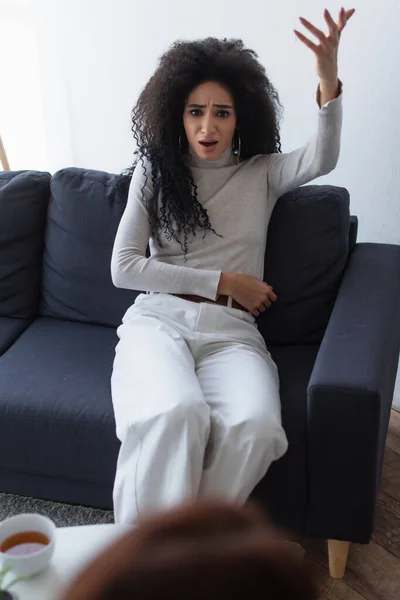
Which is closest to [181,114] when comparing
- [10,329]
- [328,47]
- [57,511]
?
[328,47]

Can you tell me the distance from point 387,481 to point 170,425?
79cm

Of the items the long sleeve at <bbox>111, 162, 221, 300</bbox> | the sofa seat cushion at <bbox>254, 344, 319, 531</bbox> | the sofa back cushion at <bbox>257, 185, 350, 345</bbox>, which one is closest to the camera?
the sofa seat cushion at <bbox>254, 344, 319, 531</bbox>

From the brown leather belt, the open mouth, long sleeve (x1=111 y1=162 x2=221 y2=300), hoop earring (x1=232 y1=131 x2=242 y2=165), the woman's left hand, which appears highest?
the woman's left hand

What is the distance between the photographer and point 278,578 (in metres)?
0.40

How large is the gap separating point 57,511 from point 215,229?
0.82m

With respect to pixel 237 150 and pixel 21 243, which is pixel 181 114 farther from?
pixel 21 243

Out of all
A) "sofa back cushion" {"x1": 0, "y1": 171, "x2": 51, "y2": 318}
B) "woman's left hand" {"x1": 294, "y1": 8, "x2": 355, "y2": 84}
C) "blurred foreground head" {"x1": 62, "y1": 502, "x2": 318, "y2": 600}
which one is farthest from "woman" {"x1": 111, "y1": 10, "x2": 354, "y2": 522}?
"blurred foreground head" {"x1": 62, "y1": 502, "x2": 318, "y2": 600}

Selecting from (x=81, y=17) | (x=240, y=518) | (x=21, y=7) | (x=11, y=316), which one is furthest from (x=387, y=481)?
(x=21, y=7)

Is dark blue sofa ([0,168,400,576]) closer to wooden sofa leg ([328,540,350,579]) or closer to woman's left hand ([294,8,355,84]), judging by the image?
wooden sofa leg ([328,540,350,579])

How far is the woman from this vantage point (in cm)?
138

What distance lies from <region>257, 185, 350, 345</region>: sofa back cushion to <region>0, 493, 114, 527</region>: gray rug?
62 centimetres

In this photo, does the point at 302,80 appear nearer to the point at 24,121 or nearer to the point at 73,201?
the point at 73,201

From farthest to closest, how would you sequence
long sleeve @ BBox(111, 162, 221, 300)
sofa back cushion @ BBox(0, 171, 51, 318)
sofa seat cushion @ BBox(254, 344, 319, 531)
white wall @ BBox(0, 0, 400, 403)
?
sofa back cushion @ BBox(0, 171, 51, 318) → white wall @ BBox(0, 0, 400, 403) → long sleeve @ BBox(111, 162, 221, 300) → sofa seat cushion @ BBox(254, 344, 319, 531)

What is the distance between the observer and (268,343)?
1.75m
